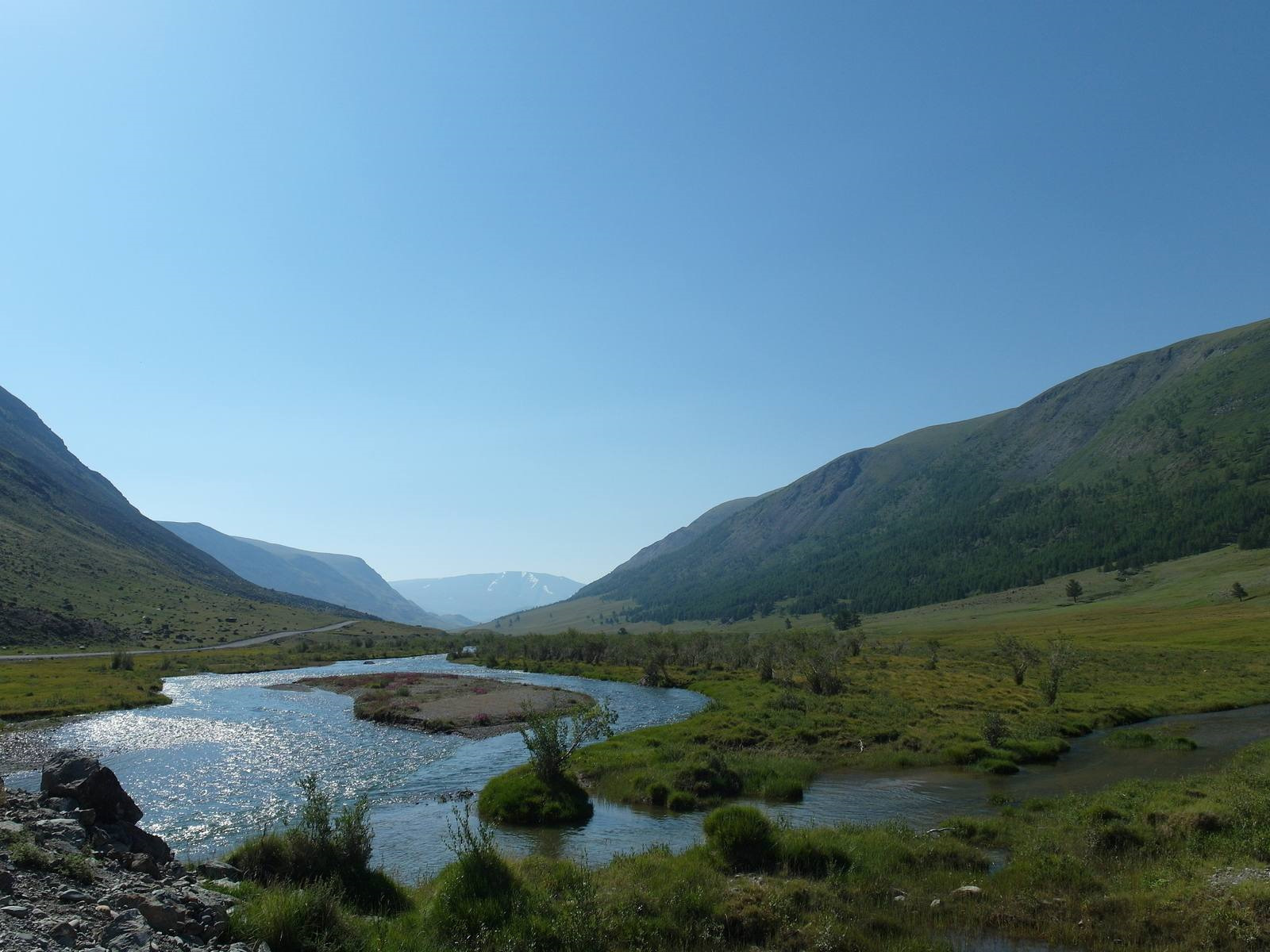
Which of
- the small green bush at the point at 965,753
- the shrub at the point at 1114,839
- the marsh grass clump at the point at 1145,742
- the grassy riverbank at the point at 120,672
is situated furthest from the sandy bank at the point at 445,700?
the marsh grass clump at the point at 1145,742

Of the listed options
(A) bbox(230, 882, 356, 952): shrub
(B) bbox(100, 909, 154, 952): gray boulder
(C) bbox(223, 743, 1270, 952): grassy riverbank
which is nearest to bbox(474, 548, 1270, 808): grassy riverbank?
(C) bbox(223, 743, 1270, 952): grassy riverbank

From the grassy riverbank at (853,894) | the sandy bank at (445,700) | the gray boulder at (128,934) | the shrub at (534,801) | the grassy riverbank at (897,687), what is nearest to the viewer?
the gray boulder at (128,934)

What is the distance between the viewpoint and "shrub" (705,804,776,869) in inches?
838

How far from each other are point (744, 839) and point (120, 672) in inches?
3795

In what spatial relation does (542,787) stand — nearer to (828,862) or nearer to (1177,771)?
Result: (828,862)

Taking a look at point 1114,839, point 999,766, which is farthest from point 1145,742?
point 1114,839

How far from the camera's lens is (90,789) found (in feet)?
61.9

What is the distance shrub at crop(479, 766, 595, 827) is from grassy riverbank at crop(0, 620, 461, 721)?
47056 mm

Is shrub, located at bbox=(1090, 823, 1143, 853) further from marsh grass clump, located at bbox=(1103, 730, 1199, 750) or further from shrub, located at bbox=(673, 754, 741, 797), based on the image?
marsh grass clump, located at bbox=(1103, 730, 1199, 750)

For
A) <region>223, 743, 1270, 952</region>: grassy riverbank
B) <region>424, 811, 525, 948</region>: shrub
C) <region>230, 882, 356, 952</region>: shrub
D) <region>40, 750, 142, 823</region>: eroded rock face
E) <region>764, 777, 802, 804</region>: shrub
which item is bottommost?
<region>764, 777, 802, 804</region>: shrub

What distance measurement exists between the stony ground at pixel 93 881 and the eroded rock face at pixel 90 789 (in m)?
0.02

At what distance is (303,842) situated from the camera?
19.6m

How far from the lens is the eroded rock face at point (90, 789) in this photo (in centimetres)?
1869

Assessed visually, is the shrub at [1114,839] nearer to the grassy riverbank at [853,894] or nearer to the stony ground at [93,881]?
the grassy riverbank at [853,894]
